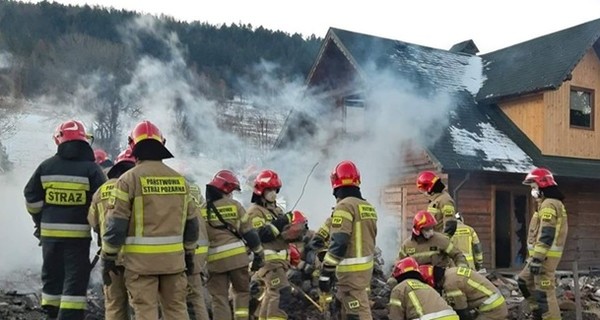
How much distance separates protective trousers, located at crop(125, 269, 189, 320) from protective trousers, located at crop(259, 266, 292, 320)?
102 inches

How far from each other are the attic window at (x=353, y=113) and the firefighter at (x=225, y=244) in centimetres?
1024

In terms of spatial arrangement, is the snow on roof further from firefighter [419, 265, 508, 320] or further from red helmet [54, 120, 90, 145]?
red helmet [54, 120, 90, 145]

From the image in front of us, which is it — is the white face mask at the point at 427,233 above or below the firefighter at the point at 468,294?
above

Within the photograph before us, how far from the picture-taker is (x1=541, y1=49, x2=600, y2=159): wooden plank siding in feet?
54.5

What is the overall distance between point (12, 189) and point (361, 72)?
8.39 meters

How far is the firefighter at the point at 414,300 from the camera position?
6289 millimetres

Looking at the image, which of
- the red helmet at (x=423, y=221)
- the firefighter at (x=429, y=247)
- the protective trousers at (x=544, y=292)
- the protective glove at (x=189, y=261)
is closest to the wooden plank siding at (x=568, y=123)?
the protective trousers at (x=544, y=292)

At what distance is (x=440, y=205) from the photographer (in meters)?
9.70

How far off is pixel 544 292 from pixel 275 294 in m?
3.73

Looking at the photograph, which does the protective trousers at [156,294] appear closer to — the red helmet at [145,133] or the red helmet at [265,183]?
the red helmet at [145,133]

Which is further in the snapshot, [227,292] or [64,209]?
[227,292]

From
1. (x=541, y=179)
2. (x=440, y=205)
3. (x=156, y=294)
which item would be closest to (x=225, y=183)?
(x=156, y=294)

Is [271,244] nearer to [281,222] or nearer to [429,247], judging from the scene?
[281,222]

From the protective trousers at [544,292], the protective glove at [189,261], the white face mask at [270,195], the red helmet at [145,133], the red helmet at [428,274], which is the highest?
the red helmet at [145,133]
